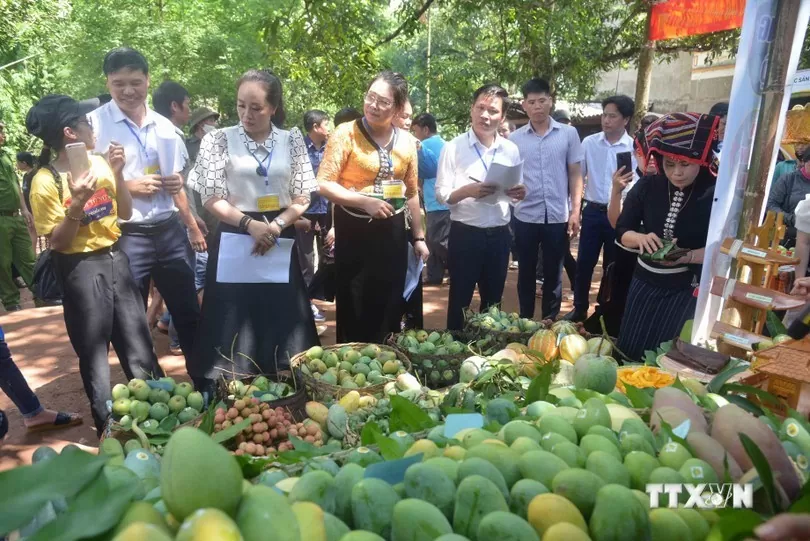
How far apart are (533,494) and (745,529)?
346mm

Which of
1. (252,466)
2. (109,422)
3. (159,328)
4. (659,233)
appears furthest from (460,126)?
(252,466)

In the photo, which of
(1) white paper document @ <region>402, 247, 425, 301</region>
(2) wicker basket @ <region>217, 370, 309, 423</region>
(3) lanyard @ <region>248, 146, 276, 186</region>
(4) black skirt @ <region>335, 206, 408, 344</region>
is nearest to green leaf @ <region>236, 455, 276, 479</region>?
(2) wicker basket @ <region>217, 370, 309, 423</region>

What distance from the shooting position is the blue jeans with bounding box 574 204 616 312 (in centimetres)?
518

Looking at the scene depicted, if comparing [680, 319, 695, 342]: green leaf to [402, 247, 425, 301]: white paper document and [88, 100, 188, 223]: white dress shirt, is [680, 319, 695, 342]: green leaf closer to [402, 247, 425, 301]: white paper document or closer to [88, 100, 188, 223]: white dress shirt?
[402, 247, 425, 301]: white paper document

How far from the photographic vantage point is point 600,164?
5352 millimetres

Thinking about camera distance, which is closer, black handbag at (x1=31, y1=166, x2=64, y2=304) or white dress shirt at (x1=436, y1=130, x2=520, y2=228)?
black handbag at (x1=31, y1=166, x2=64, y2=304)

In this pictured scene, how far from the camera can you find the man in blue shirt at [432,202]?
6.19 metres

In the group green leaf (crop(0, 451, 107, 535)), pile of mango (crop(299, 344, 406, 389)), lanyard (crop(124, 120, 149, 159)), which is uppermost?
lanyard (crop(124, 120, 149, 159))

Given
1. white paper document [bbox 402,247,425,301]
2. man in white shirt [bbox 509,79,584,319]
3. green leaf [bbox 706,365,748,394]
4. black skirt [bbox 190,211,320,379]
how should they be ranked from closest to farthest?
green leaf [bbox 706,365,748,394] < black skirt [bbox 190,211,320,379] < white paper document [bbox 402,247,425,301] < man in white shirt [bbox 509,79,584,319]

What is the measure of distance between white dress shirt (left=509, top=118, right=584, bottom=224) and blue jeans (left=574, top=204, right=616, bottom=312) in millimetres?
432

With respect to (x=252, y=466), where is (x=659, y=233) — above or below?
above

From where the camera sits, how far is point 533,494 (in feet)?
3.65

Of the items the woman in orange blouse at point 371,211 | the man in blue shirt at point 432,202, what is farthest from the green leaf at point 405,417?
the man in blue shirt at point 432,202

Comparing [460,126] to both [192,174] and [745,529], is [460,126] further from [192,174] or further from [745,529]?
[745,529]
